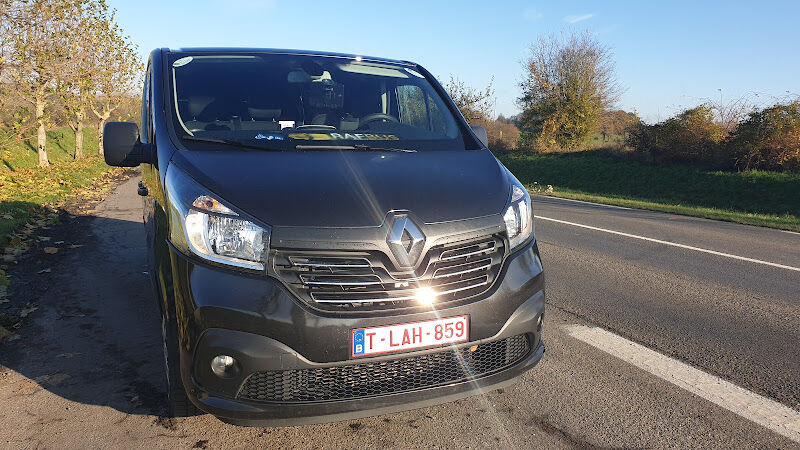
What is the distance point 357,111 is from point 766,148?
70.2ft

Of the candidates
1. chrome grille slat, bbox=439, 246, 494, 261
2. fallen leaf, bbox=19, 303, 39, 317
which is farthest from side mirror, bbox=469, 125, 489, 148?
fallen leaf, bbox=19, 303, 39, 317

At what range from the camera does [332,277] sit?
7.87ft

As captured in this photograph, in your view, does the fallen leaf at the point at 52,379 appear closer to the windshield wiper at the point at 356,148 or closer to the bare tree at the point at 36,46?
the windshield wiper at the point at 356,148

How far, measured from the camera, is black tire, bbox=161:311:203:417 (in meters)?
2.54

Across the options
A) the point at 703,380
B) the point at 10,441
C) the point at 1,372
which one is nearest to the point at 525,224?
the point at 703,380

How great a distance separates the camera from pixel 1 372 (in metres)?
3.44

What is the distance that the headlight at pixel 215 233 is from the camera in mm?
2400

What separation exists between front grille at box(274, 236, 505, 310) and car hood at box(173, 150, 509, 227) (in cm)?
14

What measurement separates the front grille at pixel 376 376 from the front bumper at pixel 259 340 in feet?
0.11

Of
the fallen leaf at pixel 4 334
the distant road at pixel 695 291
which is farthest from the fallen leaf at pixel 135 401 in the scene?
the distant road at pixel 695 291

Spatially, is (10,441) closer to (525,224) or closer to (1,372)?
(1,372)

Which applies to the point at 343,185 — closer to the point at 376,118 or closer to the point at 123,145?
the point at 376,118

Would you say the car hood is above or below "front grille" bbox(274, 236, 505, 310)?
above

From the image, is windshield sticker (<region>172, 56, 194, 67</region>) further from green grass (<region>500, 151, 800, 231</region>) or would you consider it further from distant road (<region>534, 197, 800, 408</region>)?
green grass (<region>500, 151, 800, 231</region>)
